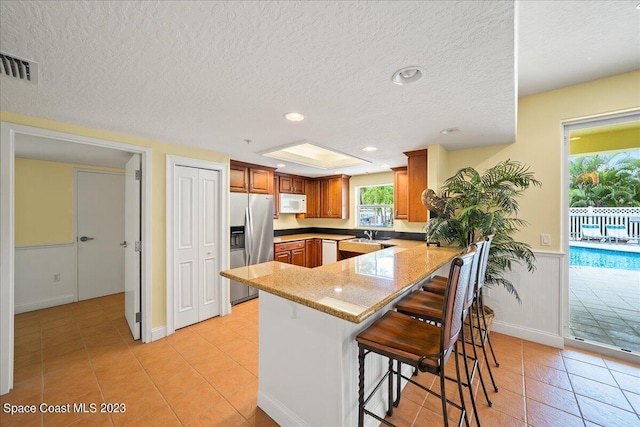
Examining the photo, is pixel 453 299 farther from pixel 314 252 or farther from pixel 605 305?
pixel 314 252

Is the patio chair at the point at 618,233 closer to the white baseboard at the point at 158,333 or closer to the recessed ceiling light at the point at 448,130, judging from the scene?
the recessed ceiling light at the point at 448,130

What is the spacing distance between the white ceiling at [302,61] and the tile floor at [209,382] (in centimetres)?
218

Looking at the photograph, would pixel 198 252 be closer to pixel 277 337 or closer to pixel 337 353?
pixel 277 337

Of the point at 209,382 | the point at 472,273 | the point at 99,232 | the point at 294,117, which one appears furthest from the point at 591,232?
the point at 99,232

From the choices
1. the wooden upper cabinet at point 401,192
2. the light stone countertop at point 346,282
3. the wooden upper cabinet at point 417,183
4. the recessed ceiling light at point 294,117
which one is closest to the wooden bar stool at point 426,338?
the light stone countertop at point 346,282

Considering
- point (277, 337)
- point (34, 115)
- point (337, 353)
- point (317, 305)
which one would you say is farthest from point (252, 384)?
point (34, 115)

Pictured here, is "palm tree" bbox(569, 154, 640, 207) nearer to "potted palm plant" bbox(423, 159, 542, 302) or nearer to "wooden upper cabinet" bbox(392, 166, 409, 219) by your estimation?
"potted palm plant" bbox(423, 159, 542, 302)

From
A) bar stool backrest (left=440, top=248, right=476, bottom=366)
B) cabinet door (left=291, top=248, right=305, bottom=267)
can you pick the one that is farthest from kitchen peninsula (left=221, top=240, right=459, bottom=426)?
cabinet door (left=291, top=248, right=305, bottom=267)

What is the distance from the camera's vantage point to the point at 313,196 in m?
5.68

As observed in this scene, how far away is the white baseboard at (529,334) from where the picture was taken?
2553 millimetres

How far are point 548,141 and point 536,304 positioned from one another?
68.3 inches

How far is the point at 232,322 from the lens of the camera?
3203mm

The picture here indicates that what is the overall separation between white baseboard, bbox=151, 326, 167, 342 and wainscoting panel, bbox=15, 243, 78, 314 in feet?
7.44

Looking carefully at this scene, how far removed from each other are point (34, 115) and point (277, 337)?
8.67 ft
